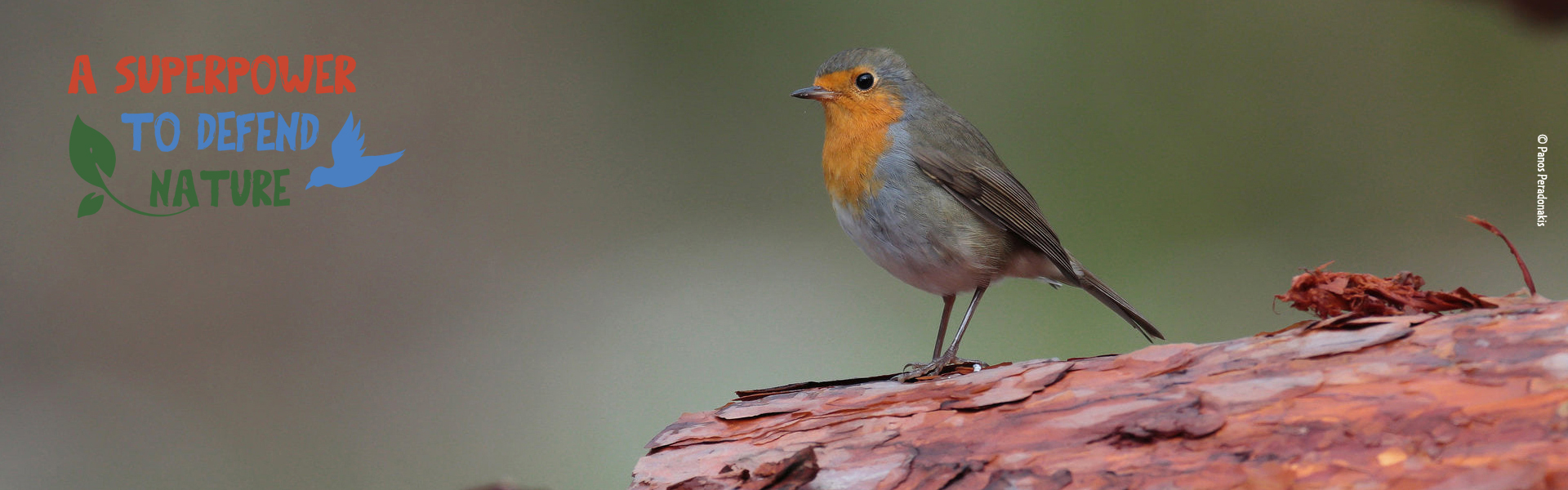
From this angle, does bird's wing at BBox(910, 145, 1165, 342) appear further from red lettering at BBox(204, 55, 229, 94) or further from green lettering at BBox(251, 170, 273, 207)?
red lettering at BBox(204, 55, 229, 94)

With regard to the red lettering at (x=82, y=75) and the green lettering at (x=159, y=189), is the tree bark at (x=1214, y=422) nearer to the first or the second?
the green lettering at (x=159, y=189)

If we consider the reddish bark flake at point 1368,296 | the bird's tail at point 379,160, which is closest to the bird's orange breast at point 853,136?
the reddish bark flake at point 1368,296

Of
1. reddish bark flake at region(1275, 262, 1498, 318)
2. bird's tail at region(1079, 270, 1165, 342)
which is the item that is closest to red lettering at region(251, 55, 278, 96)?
bird's tail at region(1079, 270, 1165, 342)

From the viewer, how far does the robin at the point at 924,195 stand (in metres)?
2.30

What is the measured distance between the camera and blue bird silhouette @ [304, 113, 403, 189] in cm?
428

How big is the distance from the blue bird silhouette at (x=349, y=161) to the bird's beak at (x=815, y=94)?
2587 millimetres

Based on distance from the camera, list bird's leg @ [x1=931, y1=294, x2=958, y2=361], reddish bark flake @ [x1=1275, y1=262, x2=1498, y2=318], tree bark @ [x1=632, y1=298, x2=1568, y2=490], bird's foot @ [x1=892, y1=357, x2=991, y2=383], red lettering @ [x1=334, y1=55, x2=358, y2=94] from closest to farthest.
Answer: tree bark @ [x1=632, y1=298, x2=1568, y2=490] < reddish bark flake @ [x1=1275, y1=262, x2=1498, y2=318] < bird's foot @ [x1=892, y1=357, x2=991, y2=383] < bird's leg @ [x1=931, y1=294, x2=958, y2=361] < red lettering @ [x1=334, y1=55, x2=358, y2=94]

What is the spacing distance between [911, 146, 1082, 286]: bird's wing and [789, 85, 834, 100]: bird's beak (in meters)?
0.27

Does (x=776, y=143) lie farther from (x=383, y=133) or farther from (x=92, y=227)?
(x=92, y=227)

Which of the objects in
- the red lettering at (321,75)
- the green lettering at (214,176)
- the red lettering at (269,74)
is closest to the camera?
the green lettering at (214,176)

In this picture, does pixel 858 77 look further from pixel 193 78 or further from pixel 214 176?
pixel 193 78

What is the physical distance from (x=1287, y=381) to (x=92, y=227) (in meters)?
4.55

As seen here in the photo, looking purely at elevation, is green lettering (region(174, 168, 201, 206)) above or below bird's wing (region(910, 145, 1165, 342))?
above

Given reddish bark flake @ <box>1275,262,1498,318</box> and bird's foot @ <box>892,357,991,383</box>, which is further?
bird's foot @ <box>892,357,991,383</box>
